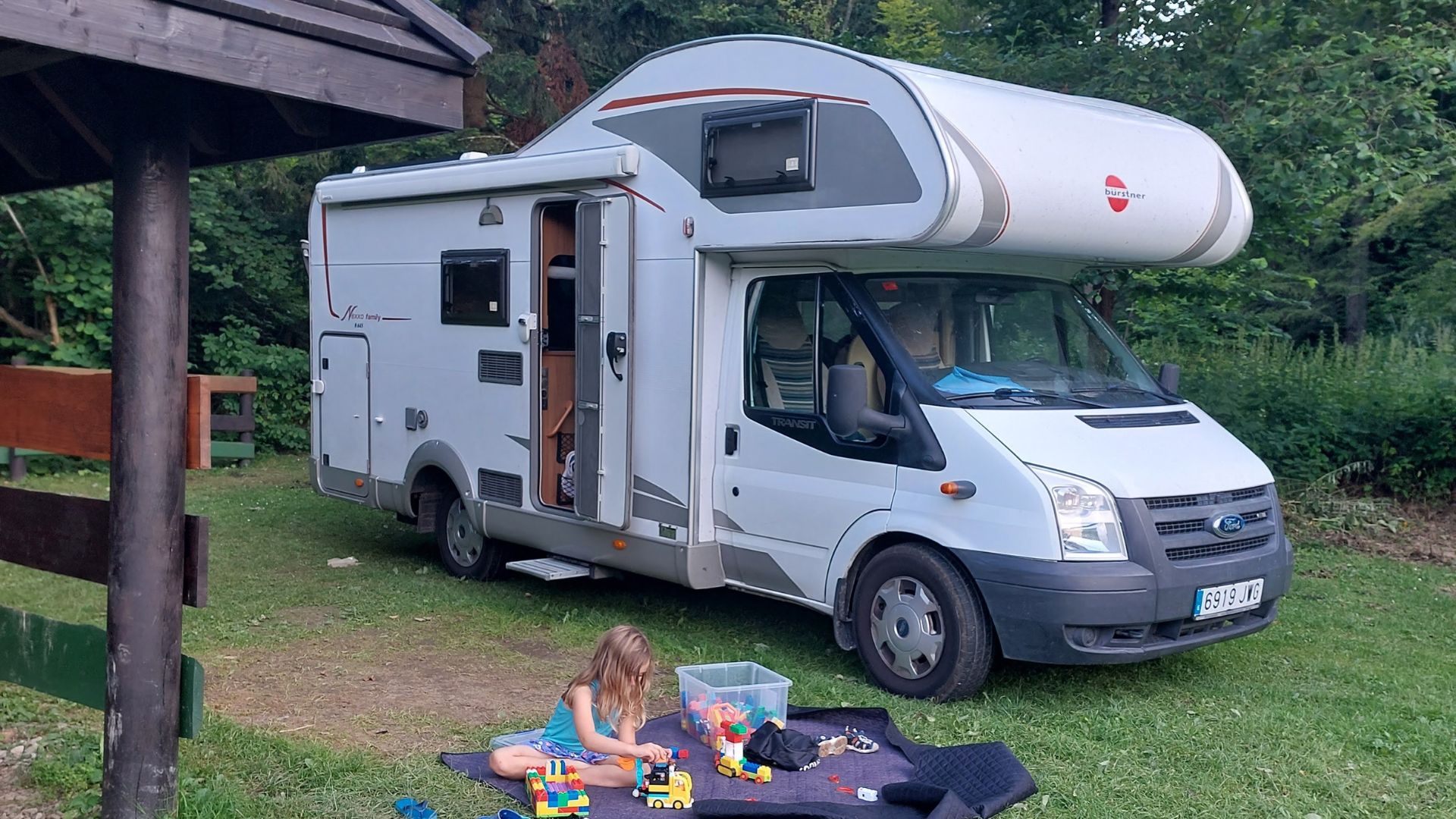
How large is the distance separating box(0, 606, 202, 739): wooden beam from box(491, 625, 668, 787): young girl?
1153mm

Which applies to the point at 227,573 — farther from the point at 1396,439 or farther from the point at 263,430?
the point at 1396,439

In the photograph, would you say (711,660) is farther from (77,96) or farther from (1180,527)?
(77,96)

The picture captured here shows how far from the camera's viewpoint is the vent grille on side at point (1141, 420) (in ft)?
19.8

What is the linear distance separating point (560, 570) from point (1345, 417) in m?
7.74

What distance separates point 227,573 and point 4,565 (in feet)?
5.40

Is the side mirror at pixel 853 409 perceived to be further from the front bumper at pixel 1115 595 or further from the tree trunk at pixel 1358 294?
the tree trunk at pixel 1358 294

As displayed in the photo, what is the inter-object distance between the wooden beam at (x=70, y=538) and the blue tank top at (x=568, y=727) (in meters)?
1.42

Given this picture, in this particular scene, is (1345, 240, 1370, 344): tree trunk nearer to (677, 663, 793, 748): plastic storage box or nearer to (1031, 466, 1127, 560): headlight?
(1031, 466, 1127, 560): headlight

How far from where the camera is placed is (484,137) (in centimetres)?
1675

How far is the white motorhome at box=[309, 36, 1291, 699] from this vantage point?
571 centimetres

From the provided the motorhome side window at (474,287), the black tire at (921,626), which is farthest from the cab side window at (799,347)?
the motorhome side window at (474,287)

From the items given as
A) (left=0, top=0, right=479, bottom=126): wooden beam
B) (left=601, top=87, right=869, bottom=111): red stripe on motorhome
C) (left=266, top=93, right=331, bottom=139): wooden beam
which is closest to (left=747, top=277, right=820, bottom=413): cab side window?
(left=601, top=87, right=869, bottom=111): red stripe on motorhome

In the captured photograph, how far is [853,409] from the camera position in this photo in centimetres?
595

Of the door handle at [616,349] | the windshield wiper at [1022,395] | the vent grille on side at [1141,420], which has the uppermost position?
the door handle at [616,349]
